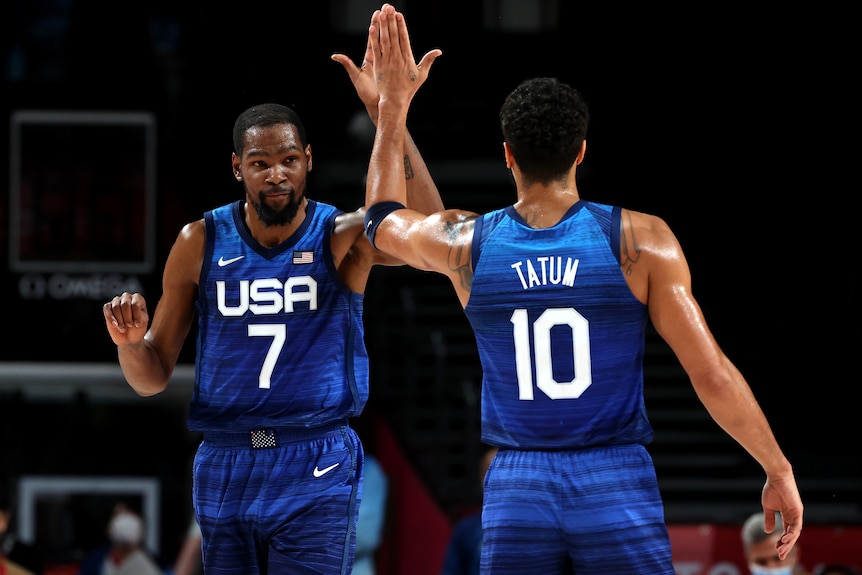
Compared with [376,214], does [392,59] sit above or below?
above

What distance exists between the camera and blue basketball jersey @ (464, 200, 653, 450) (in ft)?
13.2

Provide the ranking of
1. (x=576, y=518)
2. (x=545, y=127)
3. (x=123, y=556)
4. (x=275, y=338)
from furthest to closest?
(x=123, y=556) < (x=275, y=338) < (x=545, y=127) < (x=576, y=518)

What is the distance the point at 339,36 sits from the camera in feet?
41.0

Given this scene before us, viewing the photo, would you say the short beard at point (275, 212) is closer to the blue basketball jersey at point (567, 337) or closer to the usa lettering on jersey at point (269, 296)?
the usa lettering on jersey at point (269, 296)

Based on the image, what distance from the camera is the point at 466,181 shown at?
1328cm

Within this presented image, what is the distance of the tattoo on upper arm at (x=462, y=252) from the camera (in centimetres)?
420

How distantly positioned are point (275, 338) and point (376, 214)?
23.1 inches

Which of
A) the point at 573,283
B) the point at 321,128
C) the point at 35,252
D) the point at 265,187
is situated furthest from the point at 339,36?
the point at 573,283

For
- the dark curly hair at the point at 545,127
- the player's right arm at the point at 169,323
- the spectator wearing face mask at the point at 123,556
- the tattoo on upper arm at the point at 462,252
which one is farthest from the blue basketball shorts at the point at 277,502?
the spectator wearing face mask at the point at 123,556

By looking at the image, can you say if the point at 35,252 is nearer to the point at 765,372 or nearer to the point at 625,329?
the point at 765,372

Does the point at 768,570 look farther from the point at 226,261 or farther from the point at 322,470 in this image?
the point at 226,261

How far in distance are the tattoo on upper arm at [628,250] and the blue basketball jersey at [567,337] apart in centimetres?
2

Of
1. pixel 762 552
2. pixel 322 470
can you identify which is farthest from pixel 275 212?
pixel 762 552

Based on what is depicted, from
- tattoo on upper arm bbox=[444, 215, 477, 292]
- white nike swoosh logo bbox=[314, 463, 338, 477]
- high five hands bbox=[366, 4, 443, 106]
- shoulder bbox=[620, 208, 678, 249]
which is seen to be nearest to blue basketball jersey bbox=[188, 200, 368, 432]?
white nike swoosh logo bbox=[314, 463, 338, 477]
